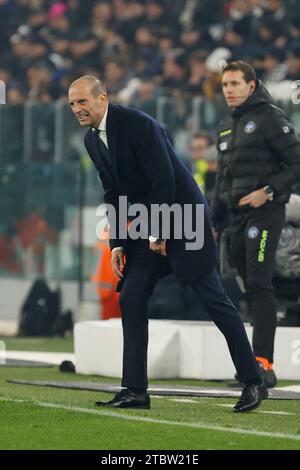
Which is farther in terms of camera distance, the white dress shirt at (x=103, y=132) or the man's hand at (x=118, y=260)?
the man's hand at (x=118, y=260)

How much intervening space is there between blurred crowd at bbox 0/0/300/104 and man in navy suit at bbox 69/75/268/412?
28.0 feet

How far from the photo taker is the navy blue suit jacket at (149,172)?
7.65m

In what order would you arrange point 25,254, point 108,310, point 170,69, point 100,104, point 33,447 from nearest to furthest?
point 33,447 → point 100,104 → point 108,310 → point 25,254 → point 170,69

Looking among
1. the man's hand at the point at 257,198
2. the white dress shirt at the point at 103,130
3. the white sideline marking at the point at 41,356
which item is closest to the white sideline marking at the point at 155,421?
the white dress shirt at the point at 103,130

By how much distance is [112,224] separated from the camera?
26.3ft

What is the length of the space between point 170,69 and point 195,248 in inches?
428

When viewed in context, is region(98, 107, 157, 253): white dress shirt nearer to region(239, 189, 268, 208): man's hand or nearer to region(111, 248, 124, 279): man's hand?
region(111, 248, 124, 279): man's hand

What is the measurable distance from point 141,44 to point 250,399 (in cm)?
1232

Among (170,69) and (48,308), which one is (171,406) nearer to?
(48,308)

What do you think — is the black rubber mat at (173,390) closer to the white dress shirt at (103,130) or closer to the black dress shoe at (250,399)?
the black dress shoe at (250,399)

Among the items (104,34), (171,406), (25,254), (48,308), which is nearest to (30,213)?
(25,254)

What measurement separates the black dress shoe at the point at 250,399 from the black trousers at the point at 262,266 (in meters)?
1.79

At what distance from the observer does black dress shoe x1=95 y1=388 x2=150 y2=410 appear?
787cm

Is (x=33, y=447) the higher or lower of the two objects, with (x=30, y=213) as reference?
lower
